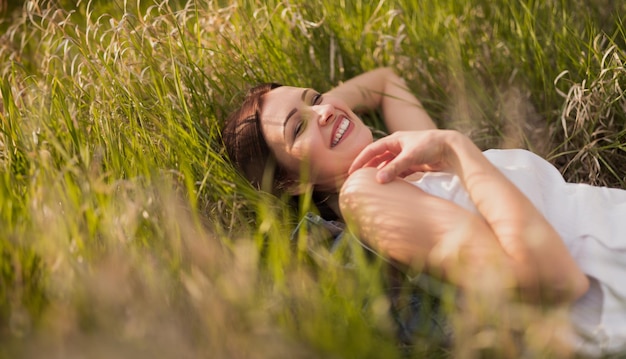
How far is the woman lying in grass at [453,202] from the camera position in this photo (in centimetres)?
189

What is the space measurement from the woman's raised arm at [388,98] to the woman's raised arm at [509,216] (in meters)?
0.76

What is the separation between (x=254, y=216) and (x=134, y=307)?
36.2 inches

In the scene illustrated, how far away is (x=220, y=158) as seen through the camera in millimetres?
2352

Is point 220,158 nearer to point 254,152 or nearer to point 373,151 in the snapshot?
point 254,152

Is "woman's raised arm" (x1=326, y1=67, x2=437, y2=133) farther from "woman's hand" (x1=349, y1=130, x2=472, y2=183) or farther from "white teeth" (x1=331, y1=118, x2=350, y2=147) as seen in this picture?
"woman's hand" (x1=349, y1=130, x2=472, y2=183)

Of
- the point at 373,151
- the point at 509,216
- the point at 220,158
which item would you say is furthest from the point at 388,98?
the point at 509,216

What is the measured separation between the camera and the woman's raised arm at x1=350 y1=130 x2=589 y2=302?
6.16 ft

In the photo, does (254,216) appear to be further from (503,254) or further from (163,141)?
(503,254)

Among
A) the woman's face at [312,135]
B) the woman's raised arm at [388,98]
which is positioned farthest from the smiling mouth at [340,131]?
the woman's raised arm at [388,98]

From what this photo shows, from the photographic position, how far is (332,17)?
10.7 ft

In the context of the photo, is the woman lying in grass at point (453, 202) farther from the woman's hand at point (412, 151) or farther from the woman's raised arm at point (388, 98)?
the woman's raised arm at point (388, 98)

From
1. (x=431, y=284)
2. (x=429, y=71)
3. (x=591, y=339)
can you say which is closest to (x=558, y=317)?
(x=591, y=339)

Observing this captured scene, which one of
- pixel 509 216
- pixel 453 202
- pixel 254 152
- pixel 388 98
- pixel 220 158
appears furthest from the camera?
pixel 388 98

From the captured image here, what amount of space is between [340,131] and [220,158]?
0.42 m
